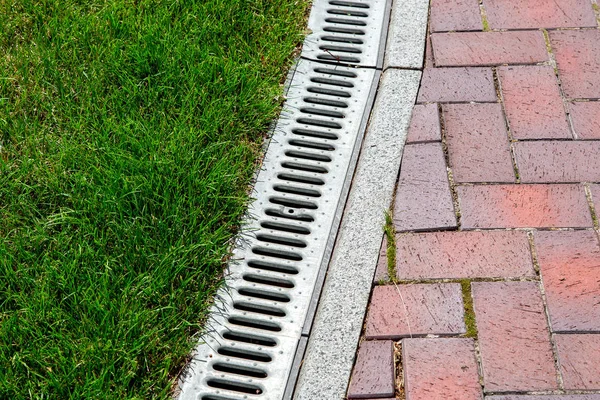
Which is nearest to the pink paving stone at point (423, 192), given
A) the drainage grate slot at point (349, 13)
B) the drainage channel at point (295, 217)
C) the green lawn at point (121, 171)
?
the drainage channel at point (295, 217)

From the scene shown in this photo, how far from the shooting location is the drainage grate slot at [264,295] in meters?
2.76

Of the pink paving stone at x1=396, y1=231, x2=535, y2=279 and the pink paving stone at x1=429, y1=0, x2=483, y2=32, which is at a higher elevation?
A: the pink paving stone at x1=429, y1=0, x2=483, y2=32

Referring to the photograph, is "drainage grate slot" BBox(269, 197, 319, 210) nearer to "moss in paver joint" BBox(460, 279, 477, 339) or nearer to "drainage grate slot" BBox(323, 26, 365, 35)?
"moss in paver joint" BBox(460, 279, 477, 339)

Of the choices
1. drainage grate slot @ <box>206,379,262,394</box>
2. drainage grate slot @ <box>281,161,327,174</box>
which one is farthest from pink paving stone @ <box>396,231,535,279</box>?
drainage grate slot @ <box>206,379,262,394</box>

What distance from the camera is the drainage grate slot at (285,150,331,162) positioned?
10.4ft

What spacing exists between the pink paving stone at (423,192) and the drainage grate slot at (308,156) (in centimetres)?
29

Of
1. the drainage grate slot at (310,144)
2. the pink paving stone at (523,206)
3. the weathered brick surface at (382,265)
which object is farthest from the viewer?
the drainage grate slot at (310,144)

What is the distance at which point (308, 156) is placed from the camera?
10.5 feet

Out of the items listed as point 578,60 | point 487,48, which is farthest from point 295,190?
point 578,60

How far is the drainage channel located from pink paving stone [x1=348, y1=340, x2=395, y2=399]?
0.18m

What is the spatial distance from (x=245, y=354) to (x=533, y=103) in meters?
1.45

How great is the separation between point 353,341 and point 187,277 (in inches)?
21.5

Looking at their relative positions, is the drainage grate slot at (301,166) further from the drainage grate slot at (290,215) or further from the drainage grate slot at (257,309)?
the drainage grate slot at (257,309)

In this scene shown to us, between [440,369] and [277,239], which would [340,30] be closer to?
[277,239]
